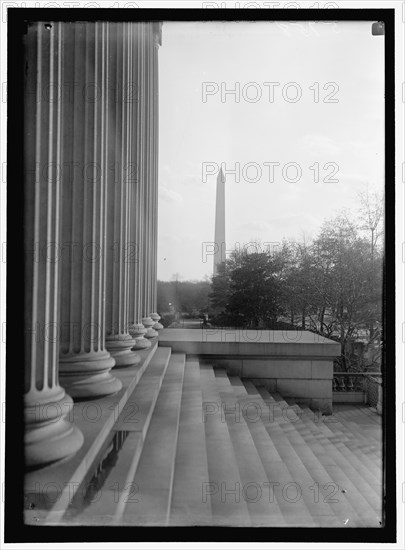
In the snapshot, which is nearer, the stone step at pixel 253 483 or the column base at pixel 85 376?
the stone step at pixel 253 483

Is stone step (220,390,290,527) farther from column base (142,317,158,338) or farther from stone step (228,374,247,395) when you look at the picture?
column base (142,317,158,338)

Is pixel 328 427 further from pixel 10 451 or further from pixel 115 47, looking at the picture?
pixel 115 47

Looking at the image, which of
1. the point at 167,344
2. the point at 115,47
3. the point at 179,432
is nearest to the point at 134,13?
the point at 115,47

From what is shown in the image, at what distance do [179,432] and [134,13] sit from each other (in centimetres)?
1025

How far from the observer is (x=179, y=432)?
1074 centimetres

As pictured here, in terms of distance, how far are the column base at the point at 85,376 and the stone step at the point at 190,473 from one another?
7.81 feet

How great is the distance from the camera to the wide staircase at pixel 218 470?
7.68 m

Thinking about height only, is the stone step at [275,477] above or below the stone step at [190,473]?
below

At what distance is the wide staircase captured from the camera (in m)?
7.68

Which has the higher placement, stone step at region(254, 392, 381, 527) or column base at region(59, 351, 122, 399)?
column base at region(59, 351, 122, 399)

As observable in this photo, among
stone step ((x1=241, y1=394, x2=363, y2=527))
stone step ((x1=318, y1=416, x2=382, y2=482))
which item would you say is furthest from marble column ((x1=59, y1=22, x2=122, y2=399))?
stone step ((x1=318, y1=416, x2=382, y2=482))

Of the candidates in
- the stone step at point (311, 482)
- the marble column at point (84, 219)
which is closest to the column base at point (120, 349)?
the marble column at point (84, 219)

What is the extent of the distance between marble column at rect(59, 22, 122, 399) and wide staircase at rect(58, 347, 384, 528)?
5.41 ft

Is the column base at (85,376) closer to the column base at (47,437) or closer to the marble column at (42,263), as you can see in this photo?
the marble column at (42,263)
